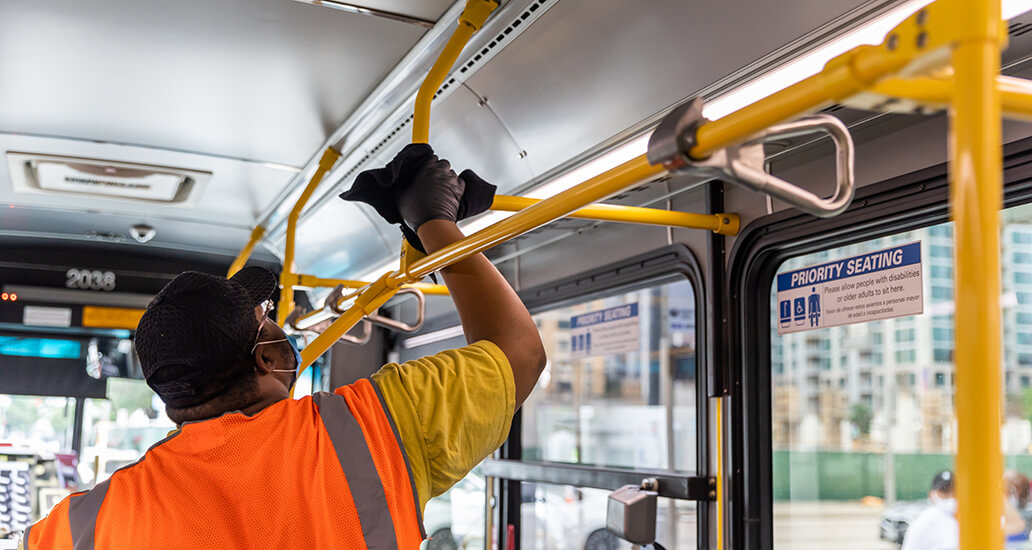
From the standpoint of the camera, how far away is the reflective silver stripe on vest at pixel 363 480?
150cm

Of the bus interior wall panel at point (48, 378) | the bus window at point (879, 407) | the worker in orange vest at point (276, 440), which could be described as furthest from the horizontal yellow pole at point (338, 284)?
the bus interior wall panel at point (48, 378)

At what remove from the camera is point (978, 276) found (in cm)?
72

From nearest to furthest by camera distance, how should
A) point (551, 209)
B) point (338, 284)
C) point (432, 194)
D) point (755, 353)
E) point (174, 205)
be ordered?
point (551, 209) < point (432, 194) < point (755, 353) < point (338, 284) < point (174, 205)

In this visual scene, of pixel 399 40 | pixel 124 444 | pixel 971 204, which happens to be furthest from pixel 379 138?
pixel 124 444

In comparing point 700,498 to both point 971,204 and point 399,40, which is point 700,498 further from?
point 971,204

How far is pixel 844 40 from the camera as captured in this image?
6.15ft

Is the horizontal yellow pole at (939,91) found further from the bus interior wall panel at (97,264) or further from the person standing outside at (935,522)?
the bus interior wall panel at (97,264)

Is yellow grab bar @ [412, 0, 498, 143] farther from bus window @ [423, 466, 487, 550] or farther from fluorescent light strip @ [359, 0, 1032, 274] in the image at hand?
bus window @ [423, 466, 487, 550]

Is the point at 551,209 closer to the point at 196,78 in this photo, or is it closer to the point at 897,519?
the point at 897,519

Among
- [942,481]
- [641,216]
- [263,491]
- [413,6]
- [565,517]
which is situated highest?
[413,6]

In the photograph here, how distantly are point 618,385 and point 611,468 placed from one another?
1.99m

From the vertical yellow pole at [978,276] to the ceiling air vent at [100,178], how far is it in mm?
4189

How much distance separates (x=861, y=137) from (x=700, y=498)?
1244 millimetres

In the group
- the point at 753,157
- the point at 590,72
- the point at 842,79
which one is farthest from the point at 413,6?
the point at 842,79
